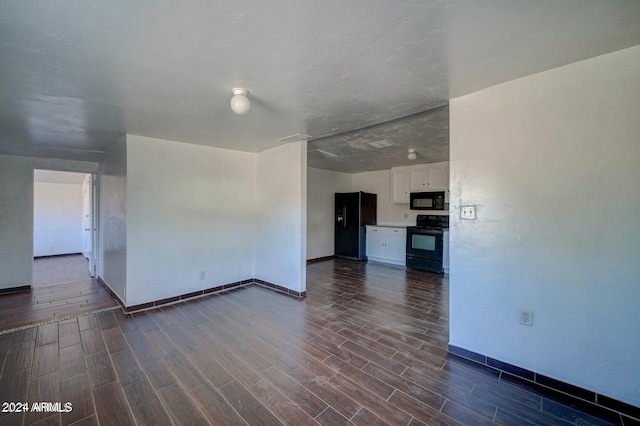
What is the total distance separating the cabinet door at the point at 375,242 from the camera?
20.8ft

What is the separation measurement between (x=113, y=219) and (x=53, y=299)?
1.44 metres

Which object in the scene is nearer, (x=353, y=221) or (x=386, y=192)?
(x=353, y=221)

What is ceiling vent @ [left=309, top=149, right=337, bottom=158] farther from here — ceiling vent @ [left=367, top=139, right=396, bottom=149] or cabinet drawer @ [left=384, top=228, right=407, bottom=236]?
cabinet drawer @ [left=384, top=228, right=407, bottom=236]

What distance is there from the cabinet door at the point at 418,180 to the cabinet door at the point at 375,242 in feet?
4.35

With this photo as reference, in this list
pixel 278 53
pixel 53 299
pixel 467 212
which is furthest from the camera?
pixel 53 299

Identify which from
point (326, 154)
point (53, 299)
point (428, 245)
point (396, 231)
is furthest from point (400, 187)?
point (53, 299)

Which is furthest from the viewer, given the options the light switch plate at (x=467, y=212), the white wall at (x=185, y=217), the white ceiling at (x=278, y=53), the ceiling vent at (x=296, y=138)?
the ceiling vent at (x=296, y=138)

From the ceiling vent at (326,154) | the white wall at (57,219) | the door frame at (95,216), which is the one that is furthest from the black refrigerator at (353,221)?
the white wall at (57,219)

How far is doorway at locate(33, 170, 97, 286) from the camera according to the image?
6.45m

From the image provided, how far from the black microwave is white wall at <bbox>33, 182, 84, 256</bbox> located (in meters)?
9.39

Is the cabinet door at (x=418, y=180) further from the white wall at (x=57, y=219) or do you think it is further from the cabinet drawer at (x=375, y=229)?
the white wall at (x=57, y=219)

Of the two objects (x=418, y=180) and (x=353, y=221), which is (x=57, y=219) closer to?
(x=353, y=221)

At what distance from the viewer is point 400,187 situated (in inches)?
247

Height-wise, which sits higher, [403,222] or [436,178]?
[436,178]
